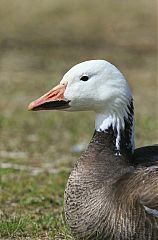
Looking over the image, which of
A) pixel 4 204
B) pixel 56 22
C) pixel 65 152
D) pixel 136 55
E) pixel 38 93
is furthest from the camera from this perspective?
pixel 56 22

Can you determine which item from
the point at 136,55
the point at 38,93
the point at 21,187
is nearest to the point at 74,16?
the point at 136,55

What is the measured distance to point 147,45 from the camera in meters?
21.4

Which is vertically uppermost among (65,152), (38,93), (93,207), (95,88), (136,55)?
(136,55)

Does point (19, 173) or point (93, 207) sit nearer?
point (93, 207)

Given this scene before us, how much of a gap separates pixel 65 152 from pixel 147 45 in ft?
38.5

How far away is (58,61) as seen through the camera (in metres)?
18.9

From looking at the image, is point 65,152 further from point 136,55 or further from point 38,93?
point 136,55

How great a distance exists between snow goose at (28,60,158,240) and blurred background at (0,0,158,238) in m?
2.25

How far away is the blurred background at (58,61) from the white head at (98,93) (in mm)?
2224

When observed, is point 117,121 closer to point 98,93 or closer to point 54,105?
point 98,93

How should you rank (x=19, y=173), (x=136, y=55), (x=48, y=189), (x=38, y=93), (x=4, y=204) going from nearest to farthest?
(x=4, y=204)
(x=48, y=189)
(x=19, y=173)
(x=38, y=93)
(x=136, y=55)

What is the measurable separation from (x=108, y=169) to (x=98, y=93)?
61 centimetres

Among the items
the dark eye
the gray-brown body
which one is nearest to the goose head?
the dark eye

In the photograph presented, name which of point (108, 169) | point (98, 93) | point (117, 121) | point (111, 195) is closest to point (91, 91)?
point (98, 93)
